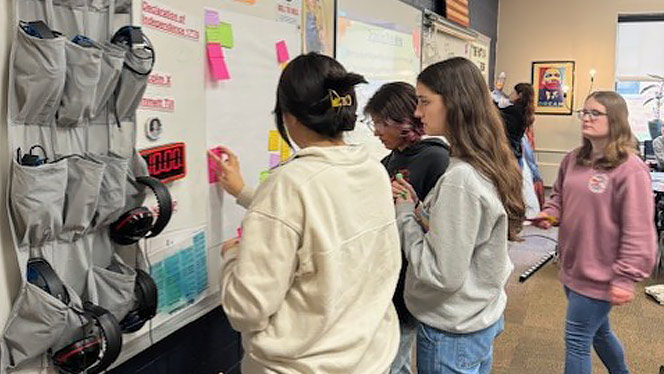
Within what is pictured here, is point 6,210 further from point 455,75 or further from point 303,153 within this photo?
point 455,75

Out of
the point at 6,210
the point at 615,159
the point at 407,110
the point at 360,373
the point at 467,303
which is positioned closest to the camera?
the point at 6,210

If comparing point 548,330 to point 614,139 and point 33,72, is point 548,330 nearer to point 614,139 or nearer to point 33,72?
point 614,139

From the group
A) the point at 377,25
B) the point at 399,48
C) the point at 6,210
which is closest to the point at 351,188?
the point at 6,210

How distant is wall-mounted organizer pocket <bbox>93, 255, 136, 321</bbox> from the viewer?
138cm

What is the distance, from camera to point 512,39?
301 inches

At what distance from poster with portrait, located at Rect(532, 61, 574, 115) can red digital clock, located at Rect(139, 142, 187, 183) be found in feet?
21.5

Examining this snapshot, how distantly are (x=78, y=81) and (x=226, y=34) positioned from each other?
→ 2.46 ft

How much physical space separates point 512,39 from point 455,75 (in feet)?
21.4

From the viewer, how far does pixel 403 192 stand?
1.73 metres

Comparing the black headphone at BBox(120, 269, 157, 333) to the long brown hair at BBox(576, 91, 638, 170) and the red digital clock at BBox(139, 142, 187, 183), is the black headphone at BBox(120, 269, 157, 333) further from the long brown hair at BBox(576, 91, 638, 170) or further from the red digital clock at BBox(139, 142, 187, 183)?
the long brown hair at BBox(576, 91, 638, 170)

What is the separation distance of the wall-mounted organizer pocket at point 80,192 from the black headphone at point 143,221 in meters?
0.14

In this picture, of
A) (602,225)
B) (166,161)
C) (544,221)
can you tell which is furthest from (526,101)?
(166,161)

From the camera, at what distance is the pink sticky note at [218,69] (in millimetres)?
1862

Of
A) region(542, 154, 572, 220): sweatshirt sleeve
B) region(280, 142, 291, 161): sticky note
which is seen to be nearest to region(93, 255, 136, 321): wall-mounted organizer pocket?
region(280, 142, 291, 161): sticky note
